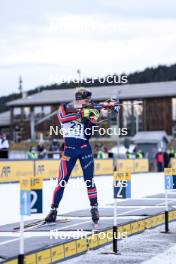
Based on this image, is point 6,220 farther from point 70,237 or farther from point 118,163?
point 118,163

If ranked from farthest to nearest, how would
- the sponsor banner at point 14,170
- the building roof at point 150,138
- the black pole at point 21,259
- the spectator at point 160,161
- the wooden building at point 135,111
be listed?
the wooden building at point 135,111 < the building roof at point 150,138 < the spectator at point 160,161 < the sponsor banner at point 14,170 < the black pole at point 21,259

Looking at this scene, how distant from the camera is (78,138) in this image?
402 inches

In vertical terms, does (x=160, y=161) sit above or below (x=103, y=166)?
above

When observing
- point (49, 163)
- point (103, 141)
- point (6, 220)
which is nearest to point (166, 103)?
point (103, 141)

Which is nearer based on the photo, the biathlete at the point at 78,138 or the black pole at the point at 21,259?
the black pole at the point at 21,259

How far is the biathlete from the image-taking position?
10086mm

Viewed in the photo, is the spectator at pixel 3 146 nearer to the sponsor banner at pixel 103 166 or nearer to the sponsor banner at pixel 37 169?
the sponsor banner at pixel 37 169

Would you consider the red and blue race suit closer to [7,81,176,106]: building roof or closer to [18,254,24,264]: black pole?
[18,254,24,264]: black pole

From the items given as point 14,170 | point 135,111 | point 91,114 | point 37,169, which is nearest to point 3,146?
point 14,170

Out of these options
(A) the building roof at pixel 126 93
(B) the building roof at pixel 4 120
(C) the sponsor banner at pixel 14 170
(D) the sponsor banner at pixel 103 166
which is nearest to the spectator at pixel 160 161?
(D) the sponsor banner at pixel 103 166

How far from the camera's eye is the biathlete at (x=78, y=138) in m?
10.1

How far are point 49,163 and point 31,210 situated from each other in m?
21.2

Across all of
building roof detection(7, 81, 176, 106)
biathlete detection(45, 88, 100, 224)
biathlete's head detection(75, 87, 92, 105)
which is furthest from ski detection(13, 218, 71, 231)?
building roof detection(7, 81, 176, 106)

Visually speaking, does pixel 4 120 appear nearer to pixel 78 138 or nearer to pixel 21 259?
pixel 78 138
